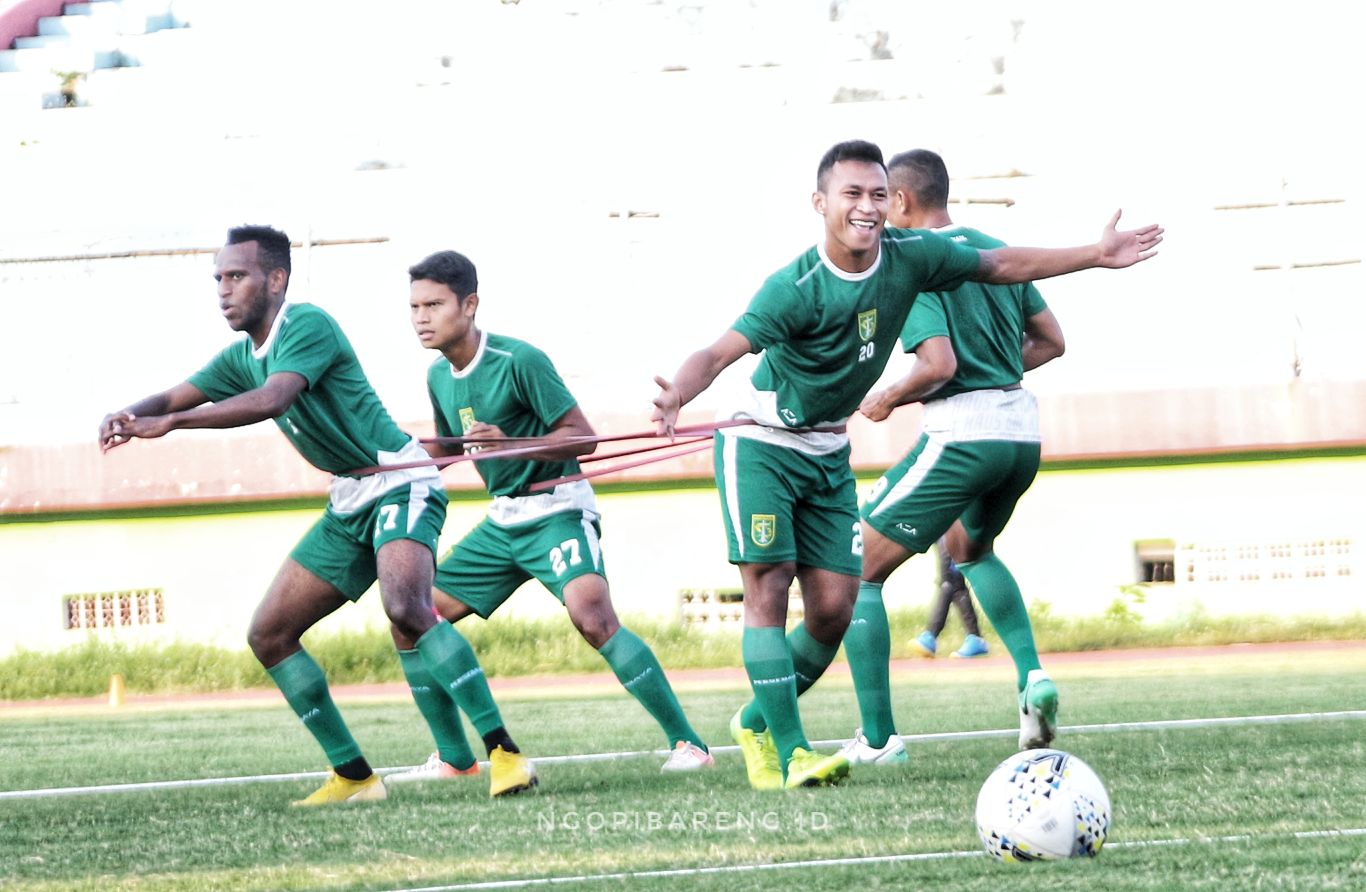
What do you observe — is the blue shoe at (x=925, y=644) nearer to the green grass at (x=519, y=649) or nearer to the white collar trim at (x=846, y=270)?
the green grass at (x=519, y=649)

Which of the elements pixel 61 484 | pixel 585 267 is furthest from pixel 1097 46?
pixel 61 484

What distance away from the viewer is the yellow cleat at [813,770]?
261 inches

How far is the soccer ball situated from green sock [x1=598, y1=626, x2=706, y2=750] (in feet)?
9.08

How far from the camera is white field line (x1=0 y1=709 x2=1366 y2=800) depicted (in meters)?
8.06

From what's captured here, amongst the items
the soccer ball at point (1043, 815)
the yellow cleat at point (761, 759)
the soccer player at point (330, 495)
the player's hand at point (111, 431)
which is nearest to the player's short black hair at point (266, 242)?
the soccer player at point (330, 495)

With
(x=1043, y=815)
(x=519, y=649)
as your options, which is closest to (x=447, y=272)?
(x=1043, y=815)

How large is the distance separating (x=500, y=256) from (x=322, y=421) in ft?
37.5

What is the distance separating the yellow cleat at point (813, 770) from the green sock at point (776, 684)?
0.05 m

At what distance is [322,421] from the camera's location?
7.42 metres

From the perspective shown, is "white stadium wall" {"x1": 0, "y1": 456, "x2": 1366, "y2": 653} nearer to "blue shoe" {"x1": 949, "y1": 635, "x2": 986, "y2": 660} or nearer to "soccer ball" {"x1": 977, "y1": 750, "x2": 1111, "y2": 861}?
"blue shoe" {"x1": 949, "y1": 635, "x2": 986, "y2": 660}

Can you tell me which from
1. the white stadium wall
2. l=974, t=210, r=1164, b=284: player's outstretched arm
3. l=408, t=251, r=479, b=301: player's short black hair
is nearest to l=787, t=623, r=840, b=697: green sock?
l=974, t=210, r=1164, b=284: player's outstretched arm

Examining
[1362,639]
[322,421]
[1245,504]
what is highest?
[322,421]

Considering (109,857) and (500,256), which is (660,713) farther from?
(500,256)

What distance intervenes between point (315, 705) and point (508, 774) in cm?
85
